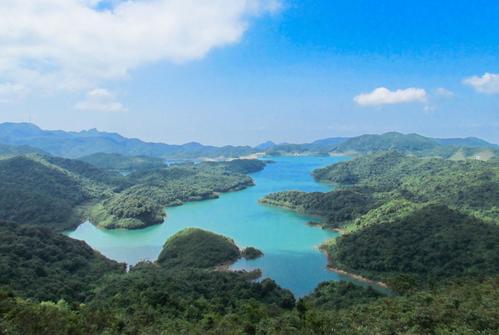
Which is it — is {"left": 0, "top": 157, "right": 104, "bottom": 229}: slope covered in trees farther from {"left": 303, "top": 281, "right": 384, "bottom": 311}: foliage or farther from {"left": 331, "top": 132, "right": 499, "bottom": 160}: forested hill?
{"left": 331, "top": 132, "right": 499, "bottom": 160}: forested hill

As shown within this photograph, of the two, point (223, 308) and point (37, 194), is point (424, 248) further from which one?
point (37, 194)

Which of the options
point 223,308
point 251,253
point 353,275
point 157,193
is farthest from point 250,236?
point 157,193

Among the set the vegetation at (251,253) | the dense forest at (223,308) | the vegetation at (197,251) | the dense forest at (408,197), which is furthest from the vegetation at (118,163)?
the dense forest at (223,308)

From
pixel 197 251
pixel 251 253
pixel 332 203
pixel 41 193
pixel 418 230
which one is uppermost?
pixel 418 230

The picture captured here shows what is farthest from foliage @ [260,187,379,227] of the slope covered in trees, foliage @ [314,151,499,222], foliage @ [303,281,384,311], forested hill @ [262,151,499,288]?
the slope covered in trees

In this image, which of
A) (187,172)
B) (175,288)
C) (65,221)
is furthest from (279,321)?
(187,172)

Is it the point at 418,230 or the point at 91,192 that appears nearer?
the point at 418,230

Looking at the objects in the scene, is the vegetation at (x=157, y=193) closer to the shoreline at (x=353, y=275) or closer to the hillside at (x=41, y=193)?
the hillside at (x=41, y=193)
